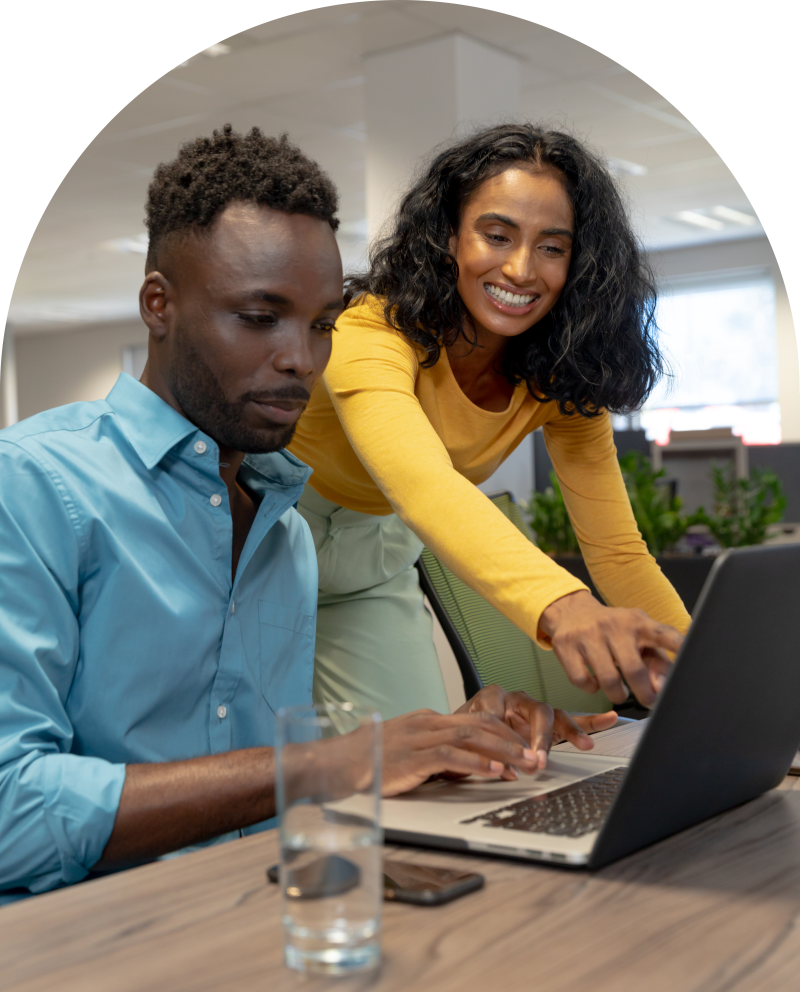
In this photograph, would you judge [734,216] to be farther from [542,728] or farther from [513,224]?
[542,728]

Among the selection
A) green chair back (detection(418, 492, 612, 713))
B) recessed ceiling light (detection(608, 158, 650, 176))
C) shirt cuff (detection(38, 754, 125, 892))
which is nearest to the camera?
shirt cuff (detection(38, 754, 125, 892))

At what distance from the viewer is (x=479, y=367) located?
1564 millimetres

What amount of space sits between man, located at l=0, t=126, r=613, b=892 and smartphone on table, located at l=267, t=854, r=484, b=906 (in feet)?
0.57

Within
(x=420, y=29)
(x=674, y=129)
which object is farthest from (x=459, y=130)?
(x=674, y=129)

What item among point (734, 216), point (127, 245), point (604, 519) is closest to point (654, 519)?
point (604, 519)

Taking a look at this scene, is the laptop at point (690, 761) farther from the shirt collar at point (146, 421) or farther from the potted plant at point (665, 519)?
the potted plant at point (665, 519)

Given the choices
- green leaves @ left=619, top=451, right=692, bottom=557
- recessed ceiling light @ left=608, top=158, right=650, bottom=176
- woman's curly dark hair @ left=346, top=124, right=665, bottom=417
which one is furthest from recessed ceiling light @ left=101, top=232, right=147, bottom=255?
woman's curly dark hair @ left=346, top=124, right=665, bottom=417

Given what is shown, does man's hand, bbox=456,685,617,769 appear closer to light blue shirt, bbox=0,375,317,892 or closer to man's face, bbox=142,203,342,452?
light blue shirt, bbox=0,375,317,892

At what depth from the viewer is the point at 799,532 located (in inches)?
197

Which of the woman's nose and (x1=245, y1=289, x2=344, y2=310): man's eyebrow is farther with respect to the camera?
the woman's nose

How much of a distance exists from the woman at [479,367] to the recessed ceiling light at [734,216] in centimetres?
713

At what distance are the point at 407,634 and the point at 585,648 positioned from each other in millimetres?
899

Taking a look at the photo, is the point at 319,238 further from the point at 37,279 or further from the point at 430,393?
the point at 37,279

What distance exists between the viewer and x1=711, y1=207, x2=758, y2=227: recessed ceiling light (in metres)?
8.18
